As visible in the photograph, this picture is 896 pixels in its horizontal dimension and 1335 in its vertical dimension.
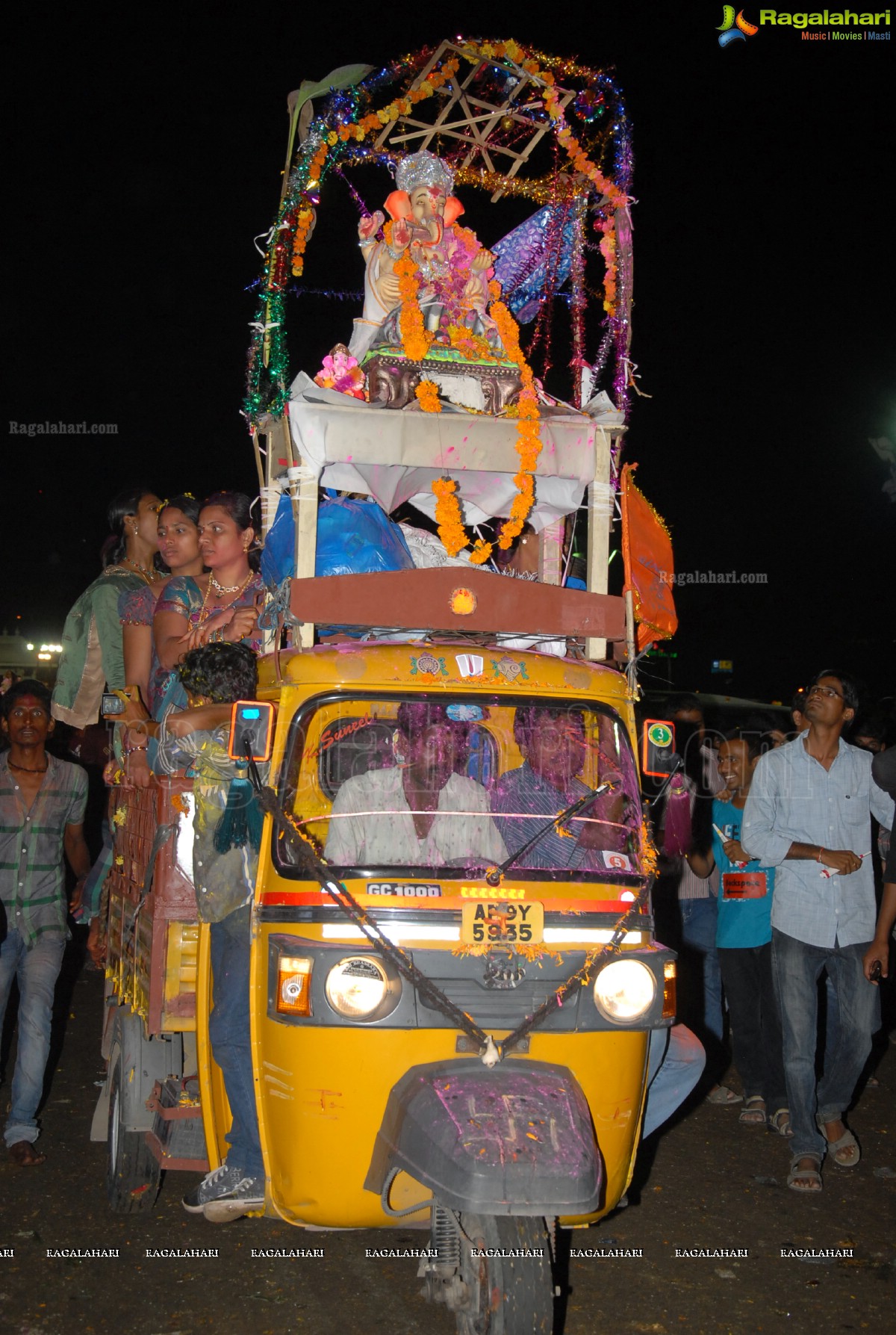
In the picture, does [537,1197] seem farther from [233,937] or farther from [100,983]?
[100,983]

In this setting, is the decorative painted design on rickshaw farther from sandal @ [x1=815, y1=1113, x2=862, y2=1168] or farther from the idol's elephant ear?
the idol's elephant ear

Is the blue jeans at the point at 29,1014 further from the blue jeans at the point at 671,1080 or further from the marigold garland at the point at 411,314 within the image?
the marigold garland at the point at 411,314

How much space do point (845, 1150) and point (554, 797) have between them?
289cm

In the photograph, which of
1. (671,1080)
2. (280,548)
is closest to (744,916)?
(671,1080)

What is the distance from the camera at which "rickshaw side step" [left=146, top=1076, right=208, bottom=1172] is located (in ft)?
14.0

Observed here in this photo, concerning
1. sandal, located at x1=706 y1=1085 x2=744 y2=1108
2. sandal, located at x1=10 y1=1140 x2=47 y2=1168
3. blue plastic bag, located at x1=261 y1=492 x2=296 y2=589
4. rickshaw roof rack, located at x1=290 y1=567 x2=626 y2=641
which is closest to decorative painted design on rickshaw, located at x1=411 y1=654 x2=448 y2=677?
rickshaw roof rack, located at x1=290 y1=567 x2=626 y2=641

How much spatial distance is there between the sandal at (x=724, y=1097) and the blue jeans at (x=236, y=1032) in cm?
377

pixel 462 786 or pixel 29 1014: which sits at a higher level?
pixel 462 786

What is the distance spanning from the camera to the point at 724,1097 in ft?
21.8

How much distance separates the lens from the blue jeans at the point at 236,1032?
378cm

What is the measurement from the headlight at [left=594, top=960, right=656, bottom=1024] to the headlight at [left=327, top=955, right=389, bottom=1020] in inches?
27.9

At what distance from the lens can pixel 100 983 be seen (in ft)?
30.3

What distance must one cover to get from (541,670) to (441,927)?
3.38ft

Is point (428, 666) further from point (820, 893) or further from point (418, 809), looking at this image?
point (820, 893)
